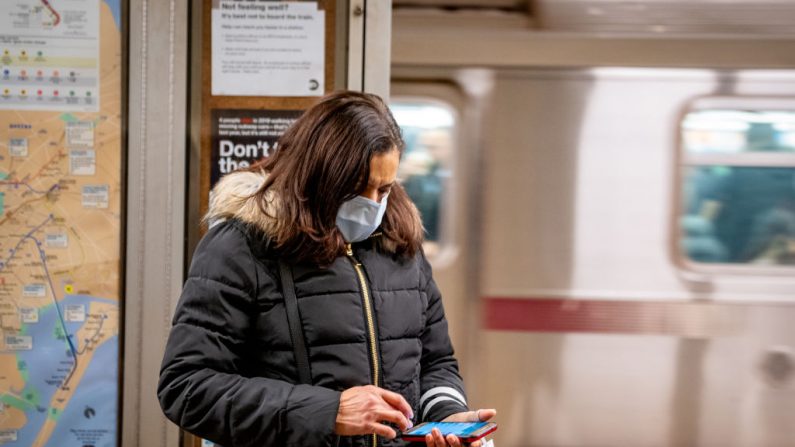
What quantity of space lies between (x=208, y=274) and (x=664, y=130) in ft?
9.89

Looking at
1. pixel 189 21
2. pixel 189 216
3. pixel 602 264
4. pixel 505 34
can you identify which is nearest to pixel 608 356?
pixel 602 264

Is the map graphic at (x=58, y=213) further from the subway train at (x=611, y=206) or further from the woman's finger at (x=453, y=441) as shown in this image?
the subway train at (x=611, y=206)

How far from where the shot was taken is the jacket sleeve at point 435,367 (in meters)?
1.95

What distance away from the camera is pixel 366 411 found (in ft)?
5.23

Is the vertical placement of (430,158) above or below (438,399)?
above

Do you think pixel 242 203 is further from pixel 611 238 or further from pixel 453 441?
pixel 611 238

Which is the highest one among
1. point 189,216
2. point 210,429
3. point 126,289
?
point 189,216

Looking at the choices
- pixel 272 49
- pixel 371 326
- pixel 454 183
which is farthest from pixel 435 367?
pixel 454 183

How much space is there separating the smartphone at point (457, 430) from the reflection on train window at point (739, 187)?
105 inches

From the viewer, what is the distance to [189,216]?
8.46 feet

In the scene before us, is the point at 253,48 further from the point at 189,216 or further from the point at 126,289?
the point at 126,289

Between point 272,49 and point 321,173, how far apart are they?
0.93 metres

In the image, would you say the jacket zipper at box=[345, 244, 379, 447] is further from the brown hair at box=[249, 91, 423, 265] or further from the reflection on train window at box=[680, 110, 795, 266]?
the reflection on train window at box=[680, 110, 795, 266]

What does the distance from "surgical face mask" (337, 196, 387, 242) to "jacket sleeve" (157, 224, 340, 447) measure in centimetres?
22
